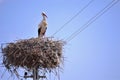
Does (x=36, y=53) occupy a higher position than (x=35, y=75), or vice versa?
(x=36, y=53)

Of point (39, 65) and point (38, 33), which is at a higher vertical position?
point (38, 33)

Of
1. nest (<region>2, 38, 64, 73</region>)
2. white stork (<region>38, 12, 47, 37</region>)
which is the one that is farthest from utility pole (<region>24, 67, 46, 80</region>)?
white stork (<region>38, 12, 47, 37</region>)

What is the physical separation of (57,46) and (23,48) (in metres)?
0.99

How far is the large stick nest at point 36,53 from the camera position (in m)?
16.5

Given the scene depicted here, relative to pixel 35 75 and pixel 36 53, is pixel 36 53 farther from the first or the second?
pixel 35 75

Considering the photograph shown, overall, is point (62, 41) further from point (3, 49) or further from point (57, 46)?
point (3, 49)

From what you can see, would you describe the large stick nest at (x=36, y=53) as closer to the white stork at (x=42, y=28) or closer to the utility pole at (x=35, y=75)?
the utility pole at (x=35, y=75)

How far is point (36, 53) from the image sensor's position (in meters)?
16.5

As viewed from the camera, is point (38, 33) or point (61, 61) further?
point (38, 33)

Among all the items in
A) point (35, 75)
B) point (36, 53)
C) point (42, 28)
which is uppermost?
point (42, 28)

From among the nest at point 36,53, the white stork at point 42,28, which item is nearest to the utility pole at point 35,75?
the nest at point 36,53

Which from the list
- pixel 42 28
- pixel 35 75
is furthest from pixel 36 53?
pixel 42 28

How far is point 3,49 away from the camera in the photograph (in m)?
17.1

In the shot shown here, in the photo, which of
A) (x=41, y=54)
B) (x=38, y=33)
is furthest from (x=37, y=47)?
(x=38, y=33)
